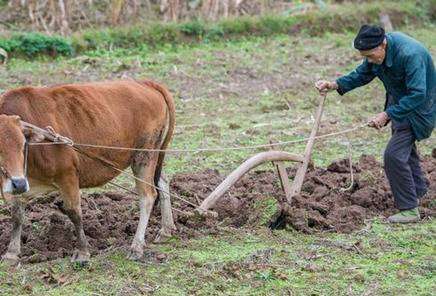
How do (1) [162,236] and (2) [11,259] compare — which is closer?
(2) [11,259]

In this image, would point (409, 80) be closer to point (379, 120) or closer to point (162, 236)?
point (379, 120)

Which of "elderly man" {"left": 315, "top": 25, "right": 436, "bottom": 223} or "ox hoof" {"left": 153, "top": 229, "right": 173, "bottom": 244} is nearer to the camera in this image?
"ox hoof" {"left": 153, "top": 229, "right": 173, "bottom": 244}

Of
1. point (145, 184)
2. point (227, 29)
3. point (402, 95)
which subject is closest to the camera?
point (145, 184)

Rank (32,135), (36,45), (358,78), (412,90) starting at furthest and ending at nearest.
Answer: (36,45)
(358,78)
(412,90)
(32,135)

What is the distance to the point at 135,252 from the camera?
7277mm

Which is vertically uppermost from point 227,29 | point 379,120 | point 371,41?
point 371,41

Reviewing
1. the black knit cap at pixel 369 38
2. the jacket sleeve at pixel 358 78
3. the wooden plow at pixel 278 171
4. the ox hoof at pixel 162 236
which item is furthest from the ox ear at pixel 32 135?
the jacket sleeve at pixel 358 78

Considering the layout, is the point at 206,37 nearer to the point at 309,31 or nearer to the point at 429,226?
the point at 309,31

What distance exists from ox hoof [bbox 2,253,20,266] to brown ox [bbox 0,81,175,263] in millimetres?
10

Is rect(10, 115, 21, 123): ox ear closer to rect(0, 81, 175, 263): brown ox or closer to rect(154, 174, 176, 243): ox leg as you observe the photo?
rect(0, 81, 175, 263): brown ox

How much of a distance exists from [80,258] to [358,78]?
134 inches

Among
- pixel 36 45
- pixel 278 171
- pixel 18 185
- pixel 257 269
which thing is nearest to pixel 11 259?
pixel 18 185

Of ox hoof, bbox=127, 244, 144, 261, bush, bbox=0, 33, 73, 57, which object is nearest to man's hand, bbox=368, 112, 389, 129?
ox hoof, bbox=127, 244, 144, 261

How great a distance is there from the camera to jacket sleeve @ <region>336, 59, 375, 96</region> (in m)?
8.75
